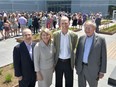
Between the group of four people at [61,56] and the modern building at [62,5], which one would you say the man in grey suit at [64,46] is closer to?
the group of four people at [61,56]

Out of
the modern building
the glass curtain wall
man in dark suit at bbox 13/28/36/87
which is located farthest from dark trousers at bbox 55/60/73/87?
the glass curtain wall

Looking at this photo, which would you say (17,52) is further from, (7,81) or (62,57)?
(7,81)

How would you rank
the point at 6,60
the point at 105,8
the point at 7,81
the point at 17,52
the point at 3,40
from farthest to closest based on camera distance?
1. the point at 105,8
2. the point at 3,40
3. the point at 6,60
4. the point at 7,81
5. the point at 17,52

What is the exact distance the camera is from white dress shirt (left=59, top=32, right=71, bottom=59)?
4805 mm

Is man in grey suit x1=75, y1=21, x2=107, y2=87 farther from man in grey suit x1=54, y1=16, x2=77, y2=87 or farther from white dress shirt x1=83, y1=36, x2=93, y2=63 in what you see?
man in grey suit x1=54, y1=16, x2=77, y2=87

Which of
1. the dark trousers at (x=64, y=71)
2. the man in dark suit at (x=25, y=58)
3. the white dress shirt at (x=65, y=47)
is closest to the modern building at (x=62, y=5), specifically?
the dark trousers at (x=64, y=71)

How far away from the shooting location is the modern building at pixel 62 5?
57.1 metres

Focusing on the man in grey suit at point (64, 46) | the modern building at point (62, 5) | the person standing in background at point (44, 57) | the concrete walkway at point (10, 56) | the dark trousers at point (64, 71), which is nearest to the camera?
the person standing in background at point (44, 57)

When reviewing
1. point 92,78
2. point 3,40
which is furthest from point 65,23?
point 3,40

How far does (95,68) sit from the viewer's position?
15.5 ft

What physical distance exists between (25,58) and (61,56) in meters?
0.81

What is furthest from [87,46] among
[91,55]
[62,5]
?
[62,5]

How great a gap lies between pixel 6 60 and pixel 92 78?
254 inches

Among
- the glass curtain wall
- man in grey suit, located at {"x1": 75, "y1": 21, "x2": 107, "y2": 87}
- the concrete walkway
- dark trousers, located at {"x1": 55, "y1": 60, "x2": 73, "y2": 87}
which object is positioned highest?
the glass curtain wall
